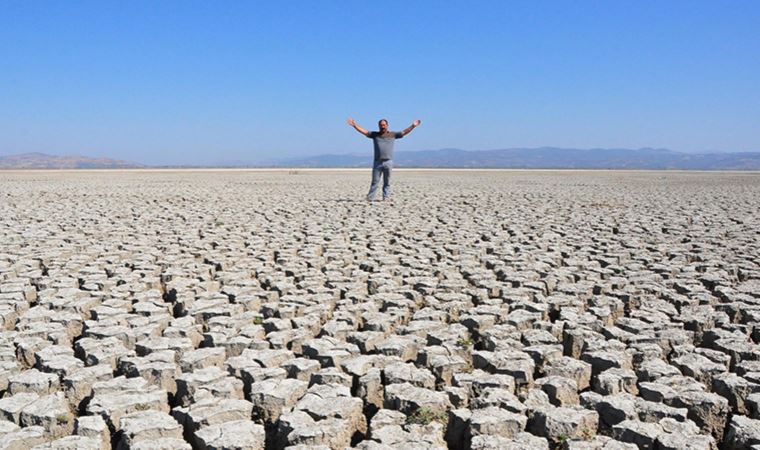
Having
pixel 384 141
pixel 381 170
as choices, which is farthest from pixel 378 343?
pixel 381 170

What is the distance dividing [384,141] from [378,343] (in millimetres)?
6952

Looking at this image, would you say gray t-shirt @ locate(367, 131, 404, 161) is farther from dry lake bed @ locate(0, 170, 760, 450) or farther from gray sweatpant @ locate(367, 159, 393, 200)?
dry lake bed @ locate(0, 170, 760, 450)

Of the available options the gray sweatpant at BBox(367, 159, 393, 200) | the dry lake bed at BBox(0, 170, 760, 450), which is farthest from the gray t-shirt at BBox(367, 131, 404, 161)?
the dry lake bed at BBox(0, 170, 760, 450)

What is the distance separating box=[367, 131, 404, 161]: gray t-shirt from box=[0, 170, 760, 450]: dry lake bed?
3.57 metres

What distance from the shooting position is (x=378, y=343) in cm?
310

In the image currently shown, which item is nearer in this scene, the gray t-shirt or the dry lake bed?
the dry lake bed

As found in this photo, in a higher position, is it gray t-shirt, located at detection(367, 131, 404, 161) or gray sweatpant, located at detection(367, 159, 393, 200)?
gray t-shirt, located at detection(367, 131, 404, 161)

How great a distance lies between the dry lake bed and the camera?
2188 mm

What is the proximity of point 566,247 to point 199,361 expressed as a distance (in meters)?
4.20

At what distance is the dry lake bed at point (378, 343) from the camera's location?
7.18 ft

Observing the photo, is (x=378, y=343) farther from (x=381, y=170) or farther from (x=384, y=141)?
(x=381, y=170)

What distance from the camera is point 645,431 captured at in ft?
6.94

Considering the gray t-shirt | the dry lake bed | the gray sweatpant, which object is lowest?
the dry lake bed

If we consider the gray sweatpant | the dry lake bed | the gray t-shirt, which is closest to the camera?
the dry lake bed
